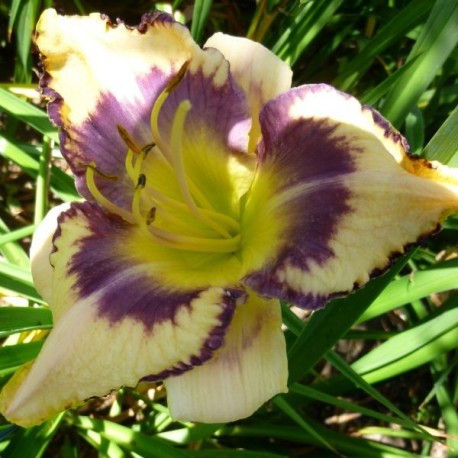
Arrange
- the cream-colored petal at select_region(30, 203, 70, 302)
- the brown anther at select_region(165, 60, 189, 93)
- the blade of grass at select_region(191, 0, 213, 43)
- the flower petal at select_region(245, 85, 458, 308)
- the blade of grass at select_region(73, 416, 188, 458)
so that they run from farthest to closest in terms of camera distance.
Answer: the blade of grass at select_region(191, 0, 213, 43) < the blade of grass at select_region(73, 416, 188, 458) < the cream-colored petal at select_region(30, 203, 70, 302) < the brown anther at select_region(165, 60, 189, 93) < the flower petal at select_region(245, 85, 458, 308)

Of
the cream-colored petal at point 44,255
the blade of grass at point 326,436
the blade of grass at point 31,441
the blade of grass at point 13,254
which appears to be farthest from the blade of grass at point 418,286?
the blade of grass at point 13,254

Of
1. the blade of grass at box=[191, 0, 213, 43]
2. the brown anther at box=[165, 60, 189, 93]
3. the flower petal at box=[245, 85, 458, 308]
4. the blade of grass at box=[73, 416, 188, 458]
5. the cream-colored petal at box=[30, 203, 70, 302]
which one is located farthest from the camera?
the blade of grass at box=[191, 0, 213, 43]

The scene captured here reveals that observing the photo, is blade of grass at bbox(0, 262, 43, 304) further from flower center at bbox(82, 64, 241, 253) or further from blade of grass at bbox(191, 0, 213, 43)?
blade of grass at bbox(191, 0, 213, 43)

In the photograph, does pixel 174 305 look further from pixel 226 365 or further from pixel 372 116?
pixel 372 116

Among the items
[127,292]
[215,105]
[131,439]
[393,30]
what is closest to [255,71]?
[215,105]

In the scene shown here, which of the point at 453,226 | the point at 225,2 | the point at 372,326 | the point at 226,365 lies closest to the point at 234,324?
the point at 226,365

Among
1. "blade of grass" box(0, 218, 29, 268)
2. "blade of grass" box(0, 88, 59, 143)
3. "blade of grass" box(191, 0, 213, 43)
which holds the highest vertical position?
"blade of grass" box(191, 0, 213, 43)

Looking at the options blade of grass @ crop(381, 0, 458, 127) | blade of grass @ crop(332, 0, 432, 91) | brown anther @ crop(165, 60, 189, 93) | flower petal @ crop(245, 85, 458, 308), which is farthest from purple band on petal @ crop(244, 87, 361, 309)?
blade of grass @ crop(332, 0, 432, 91)
